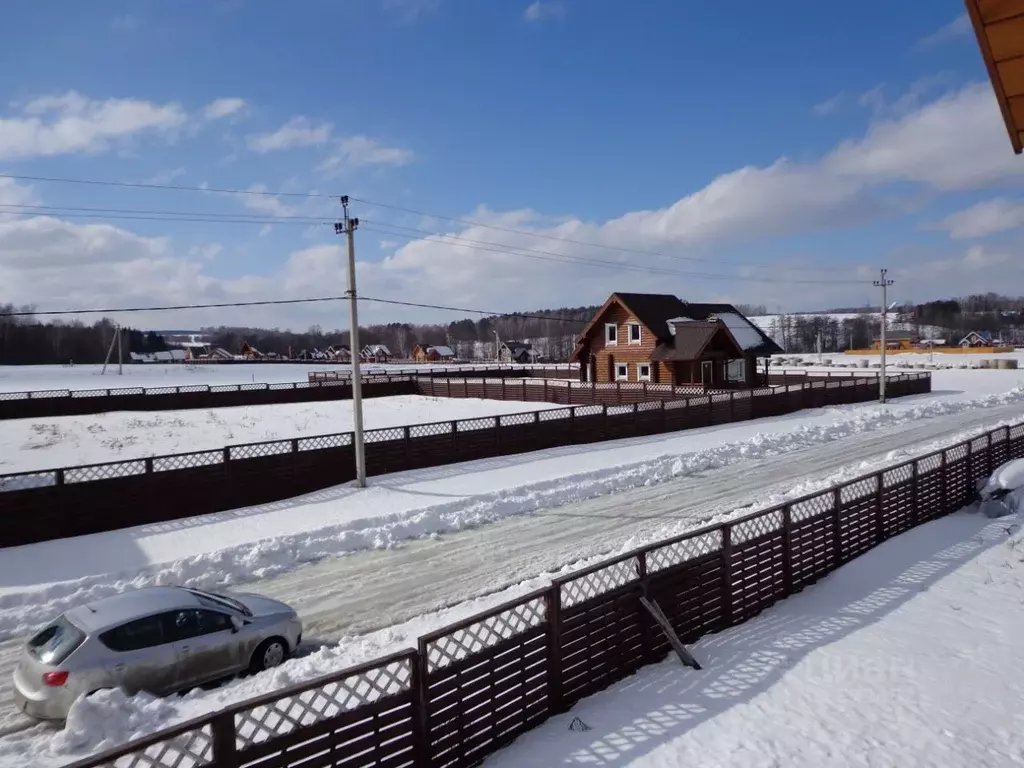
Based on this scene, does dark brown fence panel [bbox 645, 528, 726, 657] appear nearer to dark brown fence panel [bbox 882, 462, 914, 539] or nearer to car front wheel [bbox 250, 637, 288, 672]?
car front wheel [bbox 250, 637, 288, 672]

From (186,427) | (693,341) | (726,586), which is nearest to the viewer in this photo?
(726,586)

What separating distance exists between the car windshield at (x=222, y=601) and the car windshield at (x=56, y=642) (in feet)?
4.44

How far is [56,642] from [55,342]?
137m

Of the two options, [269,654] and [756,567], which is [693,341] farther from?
[269,654]

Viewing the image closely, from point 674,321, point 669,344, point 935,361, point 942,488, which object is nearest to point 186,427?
point 669,344

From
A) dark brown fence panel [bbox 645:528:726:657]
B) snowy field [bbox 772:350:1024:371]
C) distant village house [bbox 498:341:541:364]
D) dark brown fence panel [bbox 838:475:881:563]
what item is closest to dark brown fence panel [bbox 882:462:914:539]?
dark brown fence panel [bbox 838:475:881:563]

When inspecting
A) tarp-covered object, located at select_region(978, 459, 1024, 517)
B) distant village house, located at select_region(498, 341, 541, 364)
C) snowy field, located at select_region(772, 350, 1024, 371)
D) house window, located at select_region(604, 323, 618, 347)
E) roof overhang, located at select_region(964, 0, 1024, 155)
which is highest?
roof overhang, located at select_region(964, 0, 1024, 155)

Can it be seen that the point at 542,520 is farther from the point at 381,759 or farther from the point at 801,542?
the point at 381,759

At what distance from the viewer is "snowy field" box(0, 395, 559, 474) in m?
25.0

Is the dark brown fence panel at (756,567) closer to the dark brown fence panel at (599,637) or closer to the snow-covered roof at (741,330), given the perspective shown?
the dark brown fence panel at (599,637)

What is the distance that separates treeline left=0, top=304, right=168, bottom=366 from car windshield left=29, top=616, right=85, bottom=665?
113917mm

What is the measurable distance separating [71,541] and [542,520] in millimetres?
9954

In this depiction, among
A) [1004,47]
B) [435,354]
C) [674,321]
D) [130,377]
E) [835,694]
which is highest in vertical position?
[1004,47]

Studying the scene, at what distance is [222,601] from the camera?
340 inches
